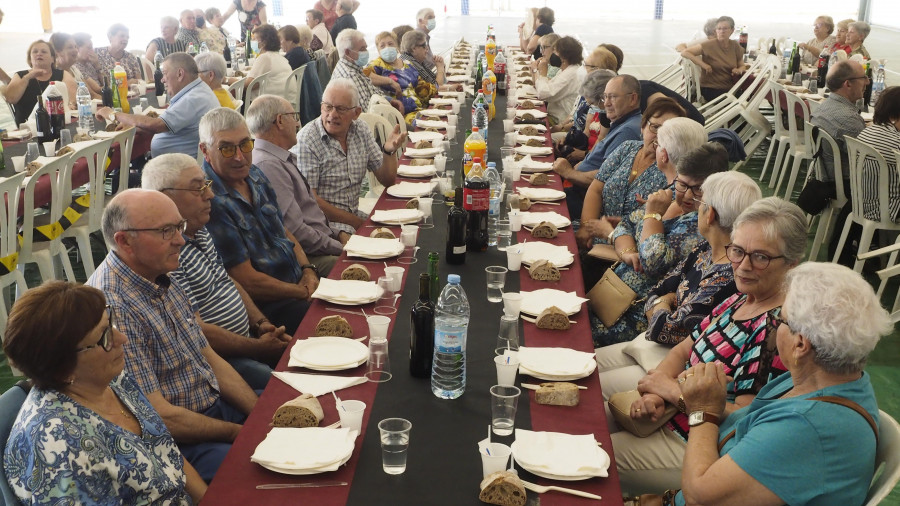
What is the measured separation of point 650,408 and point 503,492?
861mm

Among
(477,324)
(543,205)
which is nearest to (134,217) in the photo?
(477,324)

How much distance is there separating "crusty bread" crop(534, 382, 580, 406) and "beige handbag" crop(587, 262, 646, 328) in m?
1.17

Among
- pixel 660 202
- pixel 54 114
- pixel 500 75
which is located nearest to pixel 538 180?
pixel 660 202

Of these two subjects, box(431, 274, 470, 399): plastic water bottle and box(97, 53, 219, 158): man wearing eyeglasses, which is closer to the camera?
box(431, 274, 470, 399): plastic water bottle

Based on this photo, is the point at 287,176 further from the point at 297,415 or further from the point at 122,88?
the point at 122,88

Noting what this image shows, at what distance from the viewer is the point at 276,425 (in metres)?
2.02

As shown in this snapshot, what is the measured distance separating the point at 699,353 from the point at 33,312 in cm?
182

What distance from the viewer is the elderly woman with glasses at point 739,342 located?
225 cm

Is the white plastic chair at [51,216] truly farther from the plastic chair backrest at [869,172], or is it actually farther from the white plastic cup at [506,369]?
the plastic chair backrest at [869,172]

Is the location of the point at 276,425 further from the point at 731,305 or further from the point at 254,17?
the point at 254,17

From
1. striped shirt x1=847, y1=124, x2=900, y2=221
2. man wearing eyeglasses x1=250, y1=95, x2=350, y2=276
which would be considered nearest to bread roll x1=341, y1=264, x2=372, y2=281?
man wearing eyeglasses x1=250, y1=95, x2=350, y2=276

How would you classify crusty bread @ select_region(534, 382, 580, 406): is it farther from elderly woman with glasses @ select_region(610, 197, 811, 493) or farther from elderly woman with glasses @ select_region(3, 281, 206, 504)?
elderly woman with glasses @ select_region(3, 281, 206, 504)

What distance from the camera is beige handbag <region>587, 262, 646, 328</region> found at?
3.29 meters

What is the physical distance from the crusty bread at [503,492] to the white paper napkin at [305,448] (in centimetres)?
35
